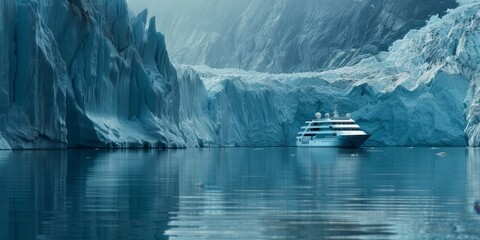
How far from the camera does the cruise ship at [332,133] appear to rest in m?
63.4

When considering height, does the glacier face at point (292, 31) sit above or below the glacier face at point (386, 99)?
above

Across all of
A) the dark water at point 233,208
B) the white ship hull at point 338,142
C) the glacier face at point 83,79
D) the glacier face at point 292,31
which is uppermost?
the glacier face at point 292,31

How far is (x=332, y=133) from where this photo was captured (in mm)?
65688

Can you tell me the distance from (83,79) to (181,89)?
16218 mm

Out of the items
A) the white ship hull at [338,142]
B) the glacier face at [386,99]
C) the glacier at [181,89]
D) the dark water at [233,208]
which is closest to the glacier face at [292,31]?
the glacier at [181,89]

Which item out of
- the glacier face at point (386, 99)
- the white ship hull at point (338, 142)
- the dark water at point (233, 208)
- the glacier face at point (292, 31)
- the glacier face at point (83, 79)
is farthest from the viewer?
the glacier face at point (292, 31)

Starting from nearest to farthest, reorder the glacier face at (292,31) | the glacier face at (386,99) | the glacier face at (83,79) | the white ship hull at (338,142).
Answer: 1. the glacier face at (83,79)
2. the glacier face at (386,99)
3. the white ship hull at (338,142)
4. the glacier face at (292,31)

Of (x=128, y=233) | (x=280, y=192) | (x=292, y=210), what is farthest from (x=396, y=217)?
(x=280, y=192)

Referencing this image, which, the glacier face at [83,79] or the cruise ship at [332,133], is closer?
the glacier face at [83,79]

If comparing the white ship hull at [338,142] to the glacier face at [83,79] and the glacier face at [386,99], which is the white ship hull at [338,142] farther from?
the glacier face at [83,79]

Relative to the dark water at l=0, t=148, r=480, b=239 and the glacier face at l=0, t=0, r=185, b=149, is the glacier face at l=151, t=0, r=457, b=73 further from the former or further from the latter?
the dark water at l=0, t=148, r=480, b=239

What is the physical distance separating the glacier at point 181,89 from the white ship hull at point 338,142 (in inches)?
88.4

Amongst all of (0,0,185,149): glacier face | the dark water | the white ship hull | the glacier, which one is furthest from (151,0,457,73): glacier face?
the dark water

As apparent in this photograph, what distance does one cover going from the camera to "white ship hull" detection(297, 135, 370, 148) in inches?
2494
